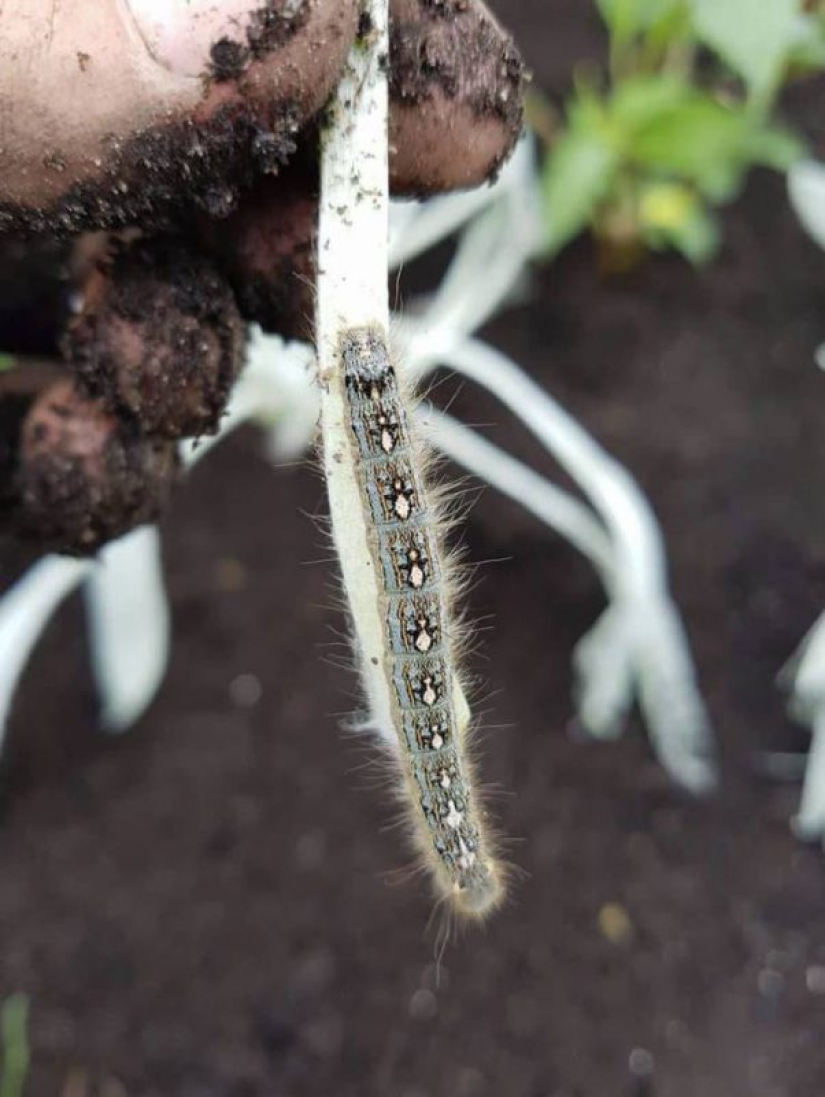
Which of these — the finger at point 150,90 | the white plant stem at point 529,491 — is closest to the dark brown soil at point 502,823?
the white plant stem at point 529,491

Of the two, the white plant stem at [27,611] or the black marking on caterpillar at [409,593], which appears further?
the white plant stem at [27,611]

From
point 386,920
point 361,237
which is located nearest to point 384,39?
point 361,237

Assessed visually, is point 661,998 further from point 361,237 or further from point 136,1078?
point 361,237

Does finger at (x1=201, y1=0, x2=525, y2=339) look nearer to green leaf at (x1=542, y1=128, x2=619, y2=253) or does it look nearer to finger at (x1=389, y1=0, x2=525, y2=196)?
finger at (x1=389, y1=0, x2=525, y2=196)

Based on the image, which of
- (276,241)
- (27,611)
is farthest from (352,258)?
(27,611)

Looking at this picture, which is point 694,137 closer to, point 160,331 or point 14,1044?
point 160,331

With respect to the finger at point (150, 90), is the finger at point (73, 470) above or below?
below

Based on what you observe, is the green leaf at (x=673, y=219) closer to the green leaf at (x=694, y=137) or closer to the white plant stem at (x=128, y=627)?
the green leaf at (x=694, y=137)
